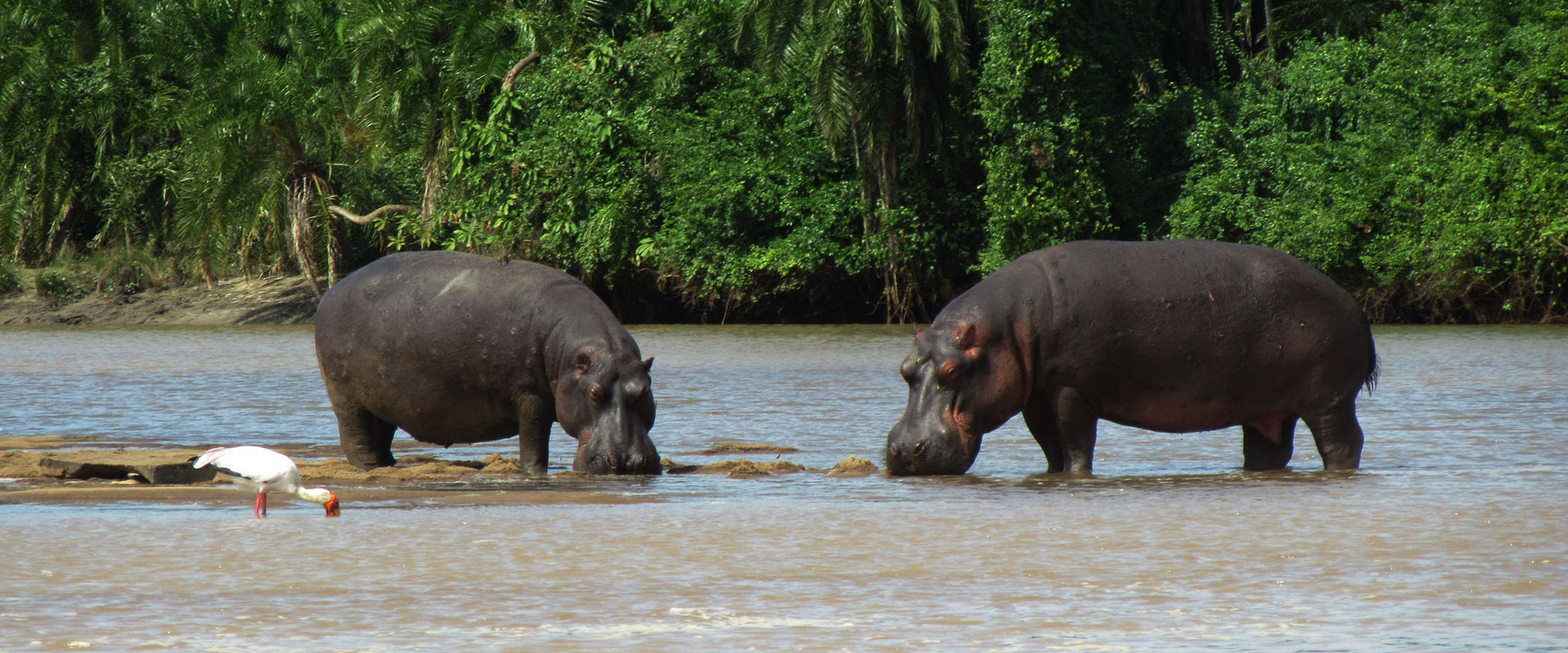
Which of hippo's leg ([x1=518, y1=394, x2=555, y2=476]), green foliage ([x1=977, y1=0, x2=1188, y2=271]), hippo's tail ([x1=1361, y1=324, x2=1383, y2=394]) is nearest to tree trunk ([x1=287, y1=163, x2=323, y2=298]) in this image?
green foliage ([x1=977, y1=0, x2=1188, y2=271])

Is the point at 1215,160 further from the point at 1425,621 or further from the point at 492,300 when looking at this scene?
the point at 1425,621

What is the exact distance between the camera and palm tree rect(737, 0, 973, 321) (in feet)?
82.5

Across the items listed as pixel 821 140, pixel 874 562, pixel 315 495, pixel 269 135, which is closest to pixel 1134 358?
pixel 874 562

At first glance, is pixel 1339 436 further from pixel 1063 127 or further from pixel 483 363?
pixel 1063 127

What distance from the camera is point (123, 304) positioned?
35781mm

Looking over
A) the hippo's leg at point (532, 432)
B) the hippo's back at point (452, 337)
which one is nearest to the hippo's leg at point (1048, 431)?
the hippo's back at point (452, 337)

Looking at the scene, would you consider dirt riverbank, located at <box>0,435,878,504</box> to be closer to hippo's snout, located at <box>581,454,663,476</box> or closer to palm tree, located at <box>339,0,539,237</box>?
hippo's snout, located at <box>581,454,663,476</box>

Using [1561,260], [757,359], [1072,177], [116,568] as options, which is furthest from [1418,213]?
[116,568]

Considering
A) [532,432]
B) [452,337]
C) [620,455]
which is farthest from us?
[452,337]

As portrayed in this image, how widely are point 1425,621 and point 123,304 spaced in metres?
34.5

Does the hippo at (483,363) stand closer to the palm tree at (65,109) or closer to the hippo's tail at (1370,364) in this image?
the hippo's tail at (1370,364)

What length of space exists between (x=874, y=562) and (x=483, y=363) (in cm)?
386

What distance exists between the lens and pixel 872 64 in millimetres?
25750

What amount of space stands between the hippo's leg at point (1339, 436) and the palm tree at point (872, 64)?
55.1 feet
